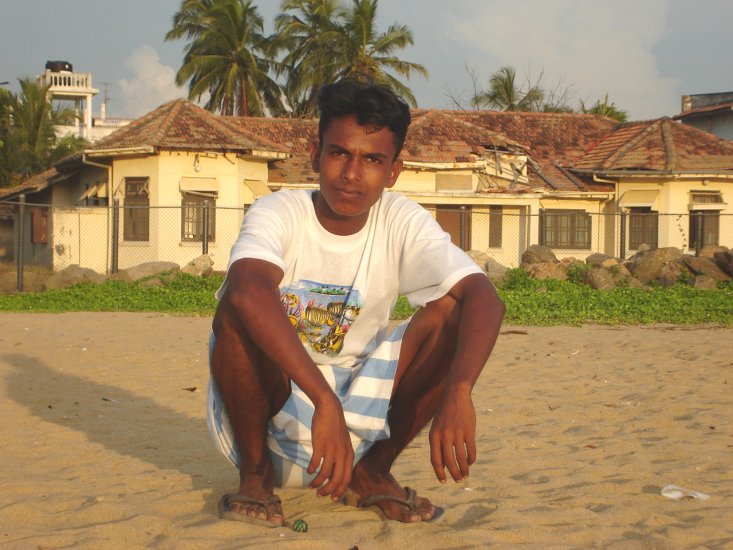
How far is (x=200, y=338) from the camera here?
9.50 metres

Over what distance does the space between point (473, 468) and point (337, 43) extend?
30.0 meters

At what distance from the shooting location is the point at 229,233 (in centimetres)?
2153

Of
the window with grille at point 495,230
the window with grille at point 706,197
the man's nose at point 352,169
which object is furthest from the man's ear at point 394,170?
the window with grille at point 706,197

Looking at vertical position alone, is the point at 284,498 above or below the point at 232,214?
below

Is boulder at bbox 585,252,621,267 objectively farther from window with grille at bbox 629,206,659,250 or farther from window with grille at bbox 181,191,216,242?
window with grille at bbox 181,191,216,242

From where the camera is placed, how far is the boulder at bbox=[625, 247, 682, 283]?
57.1 feet

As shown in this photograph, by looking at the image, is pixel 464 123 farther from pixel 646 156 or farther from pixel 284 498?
pixel 284 498

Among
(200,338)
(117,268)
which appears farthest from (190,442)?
(117,268)

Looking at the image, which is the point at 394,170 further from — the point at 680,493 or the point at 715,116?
the point at 715,116

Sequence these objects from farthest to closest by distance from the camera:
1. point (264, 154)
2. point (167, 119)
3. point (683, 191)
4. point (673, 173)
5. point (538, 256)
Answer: point (683, 191), point (673, 173), point (167, 119), point (264, 154), point (538, 256)

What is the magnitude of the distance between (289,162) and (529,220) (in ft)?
22.0

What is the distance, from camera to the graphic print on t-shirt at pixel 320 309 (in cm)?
320

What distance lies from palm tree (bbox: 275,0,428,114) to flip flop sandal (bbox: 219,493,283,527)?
1146 inches

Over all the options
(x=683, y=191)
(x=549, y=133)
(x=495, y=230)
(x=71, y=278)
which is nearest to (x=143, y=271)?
(x=71, y=278)
